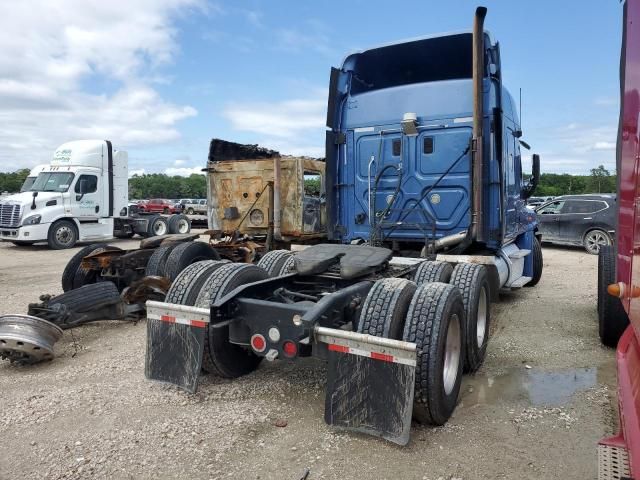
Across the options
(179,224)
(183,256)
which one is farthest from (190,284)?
(179,224)

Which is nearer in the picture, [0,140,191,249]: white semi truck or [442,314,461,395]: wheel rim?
[442,314,461,395]: wheel rim

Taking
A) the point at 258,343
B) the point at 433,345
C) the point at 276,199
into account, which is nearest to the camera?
the point at 433,345

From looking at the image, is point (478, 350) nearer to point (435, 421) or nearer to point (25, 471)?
point (435, 421)

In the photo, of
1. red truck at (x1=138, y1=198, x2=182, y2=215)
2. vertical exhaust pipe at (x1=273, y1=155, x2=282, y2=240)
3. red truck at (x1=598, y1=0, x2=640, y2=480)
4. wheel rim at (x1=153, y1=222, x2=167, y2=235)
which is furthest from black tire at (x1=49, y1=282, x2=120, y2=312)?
red truck at (x1=138, y1=198, x2=182, y2=215)

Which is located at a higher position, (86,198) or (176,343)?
(86,198)

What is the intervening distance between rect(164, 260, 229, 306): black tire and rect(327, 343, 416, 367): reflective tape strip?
4.70 feet

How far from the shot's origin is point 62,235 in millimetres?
15930

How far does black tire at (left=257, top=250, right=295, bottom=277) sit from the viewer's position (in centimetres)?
529

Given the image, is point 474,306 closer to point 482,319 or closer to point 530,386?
point 482,319

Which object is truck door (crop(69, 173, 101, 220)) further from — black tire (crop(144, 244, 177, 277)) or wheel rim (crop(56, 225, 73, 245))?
black tire (crop(144, 244, 177, 277))

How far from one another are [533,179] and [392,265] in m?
4.04

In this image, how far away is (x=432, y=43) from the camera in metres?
6.30

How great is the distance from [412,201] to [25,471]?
→ 4.80 metres

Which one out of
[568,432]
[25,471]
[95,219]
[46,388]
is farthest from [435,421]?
[95,219]
